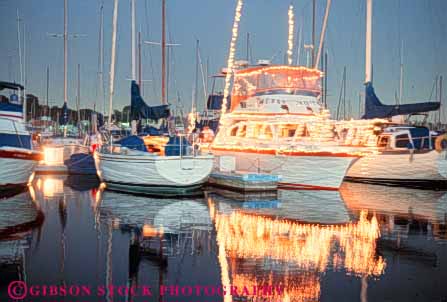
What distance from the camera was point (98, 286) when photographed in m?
7.47

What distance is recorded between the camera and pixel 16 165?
17812 millimetres

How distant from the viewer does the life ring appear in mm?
22739

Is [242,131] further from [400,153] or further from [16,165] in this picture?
[16,165]

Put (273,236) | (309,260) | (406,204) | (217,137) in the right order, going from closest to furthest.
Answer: (309,260)
(273,236)
(406,204)
(217,137)

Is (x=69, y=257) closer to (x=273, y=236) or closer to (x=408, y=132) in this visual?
(x=273, y=236)

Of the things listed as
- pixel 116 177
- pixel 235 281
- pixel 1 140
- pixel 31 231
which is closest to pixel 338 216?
pixel 235 281

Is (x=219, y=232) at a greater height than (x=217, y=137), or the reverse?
(x=217, y=137)

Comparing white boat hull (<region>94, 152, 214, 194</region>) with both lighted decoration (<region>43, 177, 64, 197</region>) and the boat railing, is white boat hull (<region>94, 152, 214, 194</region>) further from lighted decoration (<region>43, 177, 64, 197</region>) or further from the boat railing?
lighted decoration (<region>43, 177, 64, 197</region>)

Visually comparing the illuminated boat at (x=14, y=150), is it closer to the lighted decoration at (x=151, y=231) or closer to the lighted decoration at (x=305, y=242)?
the lighted decoration at (x=151, y=231)

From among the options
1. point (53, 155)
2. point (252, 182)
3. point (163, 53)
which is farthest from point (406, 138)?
point (53, 155)

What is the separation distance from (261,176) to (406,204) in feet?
17.4

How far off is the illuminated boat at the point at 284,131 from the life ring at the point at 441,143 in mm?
3764

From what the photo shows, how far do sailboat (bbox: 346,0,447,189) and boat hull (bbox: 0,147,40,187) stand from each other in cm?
1437

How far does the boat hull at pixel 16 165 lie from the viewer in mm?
17344
